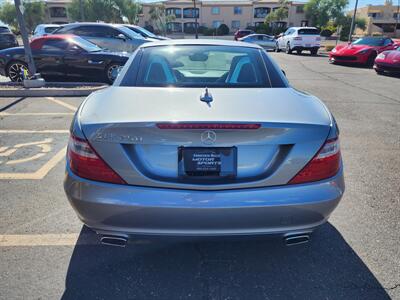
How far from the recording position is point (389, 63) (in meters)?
12.8

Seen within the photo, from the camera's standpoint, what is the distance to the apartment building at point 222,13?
2709 inches

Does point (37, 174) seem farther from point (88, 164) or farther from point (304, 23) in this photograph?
point (304, 23)

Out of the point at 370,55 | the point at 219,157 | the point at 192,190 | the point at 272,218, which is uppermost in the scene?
the point at 219,157

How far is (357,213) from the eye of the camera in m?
3.22

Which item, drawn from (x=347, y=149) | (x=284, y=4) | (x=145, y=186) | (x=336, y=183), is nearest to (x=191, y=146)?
(x=145, y=186)

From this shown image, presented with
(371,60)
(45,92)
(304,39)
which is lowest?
(371,60)

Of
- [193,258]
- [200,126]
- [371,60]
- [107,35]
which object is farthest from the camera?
[371,60]

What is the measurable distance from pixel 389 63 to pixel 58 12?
77414 mm

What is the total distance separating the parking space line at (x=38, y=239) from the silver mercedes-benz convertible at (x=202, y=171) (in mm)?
788

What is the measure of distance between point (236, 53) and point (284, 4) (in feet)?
231

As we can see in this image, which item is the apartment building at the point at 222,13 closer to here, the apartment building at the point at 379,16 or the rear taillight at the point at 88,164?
the apartment building at the point at 379,16

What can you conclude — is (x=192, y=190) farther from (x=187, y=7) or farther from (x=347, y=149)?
(x=187, y=7)

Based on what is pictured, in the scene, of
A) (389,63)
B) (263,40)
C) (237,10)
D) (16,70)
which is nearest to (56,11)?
(237,10)

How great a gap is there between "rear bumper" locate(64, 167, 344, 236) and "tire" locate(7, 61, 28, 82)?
903cm
